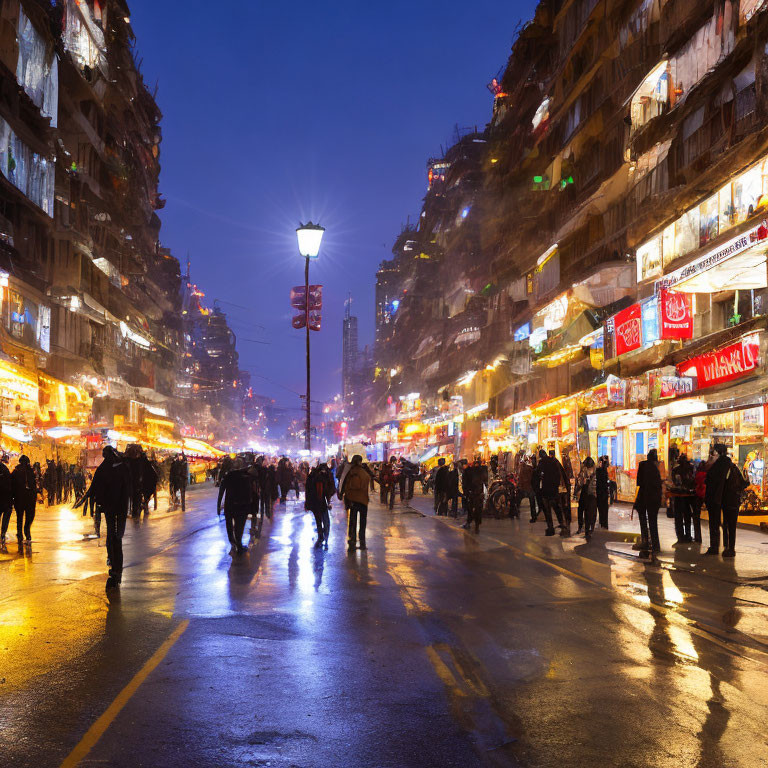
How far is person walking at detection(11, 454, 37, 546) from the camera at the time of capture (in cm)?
1653

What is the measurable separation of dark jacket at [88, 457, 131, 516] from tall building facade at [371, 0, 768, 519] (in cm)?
1345

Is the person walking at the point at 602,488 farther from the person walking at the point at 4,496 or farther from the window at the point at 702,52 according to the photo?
the person walking at the point at 4,496

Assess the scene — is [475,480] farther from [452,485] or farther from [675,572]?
[675,572]

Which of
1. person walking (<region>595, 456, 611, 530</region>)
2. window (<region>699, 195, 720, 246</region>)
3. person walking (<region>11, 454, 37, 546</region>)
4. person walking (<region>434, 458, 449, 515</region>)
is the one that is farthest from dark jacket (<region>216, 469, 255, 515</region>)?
window (<region>699, 195, 720, 246</region>)

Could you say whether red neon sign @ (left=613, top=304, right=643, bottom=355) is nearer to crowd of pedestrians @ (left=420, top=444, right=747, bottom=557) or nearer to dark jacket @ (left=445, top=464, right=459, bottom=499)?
crowd of pedestrians @ (left=420, top=444, right=747, bottom=557)

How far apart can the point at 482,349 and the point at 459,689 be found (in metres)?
49.3

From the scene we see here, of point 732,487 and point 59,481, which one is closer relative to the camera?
point 732,487

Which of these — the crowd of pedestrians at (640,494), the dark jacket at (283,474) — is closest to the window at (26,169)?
the dark jacket at (283,474)

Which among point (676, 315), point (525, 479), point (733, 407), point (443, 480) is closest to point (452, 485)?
point (443, 480)

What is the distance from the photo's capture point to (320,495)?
16.6 metres

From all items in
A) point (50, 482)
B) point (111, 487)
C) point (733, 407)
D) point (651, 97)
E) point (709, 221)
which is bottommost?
point (111, 487)

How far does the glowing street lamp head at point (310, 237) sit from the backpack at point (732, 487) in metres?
19.2

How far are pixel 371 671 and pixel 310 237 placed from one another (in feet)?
82.5

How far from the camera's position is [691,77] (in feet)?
79.7
